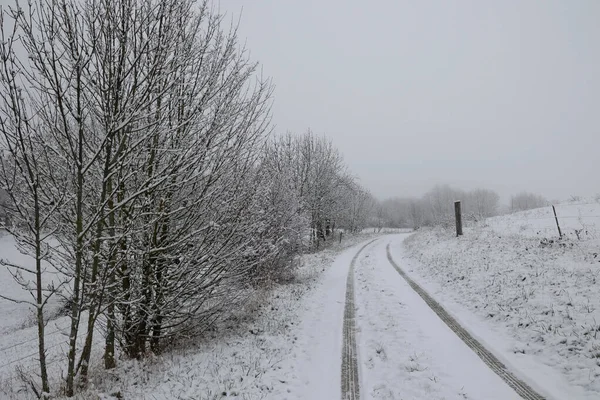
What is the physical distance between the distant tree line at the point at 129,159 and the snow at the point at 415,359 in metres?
3.66

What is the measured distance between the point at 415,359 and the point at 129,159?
20.5 feet

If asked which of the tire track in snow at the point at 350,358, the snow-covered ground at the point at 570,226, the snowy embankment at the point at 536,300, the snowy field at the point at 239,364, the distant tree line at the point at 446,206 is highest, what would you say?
the distant tree line at the point at 446,206

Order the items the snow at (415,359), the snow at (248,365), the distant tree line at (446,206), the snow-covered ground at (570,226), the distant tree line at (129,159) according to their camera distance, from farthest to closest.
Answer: the distant tree line at (446,206) < the snow-covered ground at (570,226) < the snow at (248,365) < the snow at (415,359) < the distant tree line at (129,159)

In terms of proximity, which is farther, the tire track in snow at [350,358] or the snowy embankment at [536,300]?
the snowy embankment at [536,300]

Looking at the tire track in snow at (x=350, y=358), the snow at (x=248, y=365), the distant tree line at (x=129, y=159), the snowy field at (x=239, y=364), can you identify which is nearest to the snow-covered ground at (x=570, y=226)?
the tire track in snow at (x=350, y=358)

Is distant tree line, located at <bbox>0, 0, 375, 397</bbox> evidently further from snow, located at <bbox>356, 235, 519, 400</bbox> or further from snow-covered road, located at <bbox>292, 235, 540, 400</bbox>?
snow, located at <bbox>356, 235, 519, 400</bbox>

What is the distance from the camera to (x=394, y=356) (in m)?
5.68

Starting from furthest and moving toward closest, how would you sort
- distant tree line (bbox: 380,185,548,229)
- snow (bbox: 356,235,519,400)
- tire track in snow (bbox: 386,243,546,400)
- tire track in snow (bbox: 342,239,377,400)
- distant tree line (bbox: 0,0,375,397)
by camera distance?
distant tree line (bbox: 380,185,548,229) → tire track in snow (bbox: 342,239,377,400) → snow (bbox: 356,235,519,400) → tire track in snow (bbox: 386,243,546,400) → distant tree line (bbox: 0,0,375,397)

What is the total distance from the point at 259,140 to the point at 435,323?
6184 millimetres

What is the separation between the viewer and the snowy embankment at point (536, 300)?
4.85m

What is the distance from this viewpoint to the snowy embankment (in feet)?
15.9

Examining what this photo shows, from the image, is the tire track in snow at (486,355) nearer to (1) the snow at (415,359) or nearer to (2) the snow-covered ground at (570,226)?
(1) the snow at (415,359)

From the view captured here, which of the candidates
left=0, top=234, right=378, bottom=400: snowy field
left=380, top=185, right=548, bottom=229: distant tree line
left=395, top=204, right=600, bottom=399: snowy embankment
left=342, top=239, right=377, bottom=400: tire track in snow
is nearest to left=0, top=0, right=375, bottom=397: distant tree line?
left=0, top=234, right=378, bottom=400: snowy field

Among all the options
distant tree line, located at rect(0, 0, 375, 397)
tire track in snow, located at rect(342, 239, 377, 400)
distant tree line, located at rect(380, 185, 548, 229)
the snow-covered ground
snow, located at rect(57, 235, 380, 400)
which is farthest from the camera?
distant tree line, located at rect(380, 185, 548, 229)
